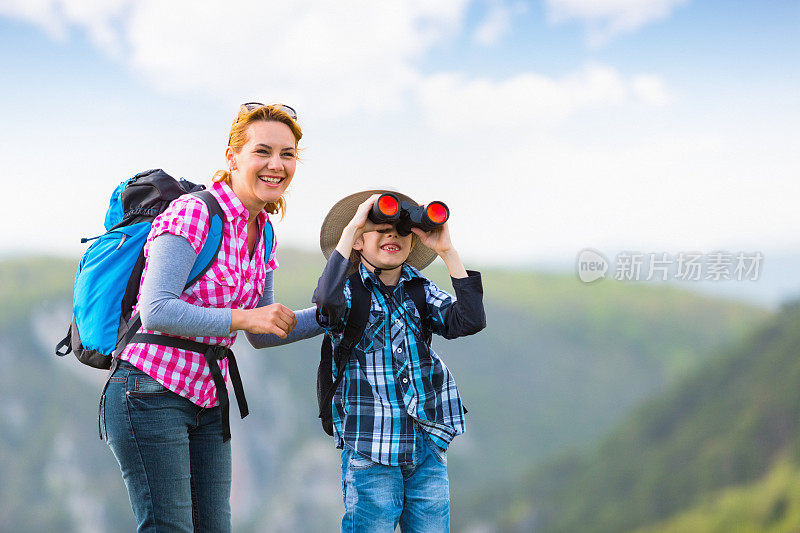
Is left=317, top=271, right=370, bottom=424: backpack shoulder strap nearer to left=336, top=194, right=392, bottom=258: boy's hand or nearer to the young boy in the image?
the young boy

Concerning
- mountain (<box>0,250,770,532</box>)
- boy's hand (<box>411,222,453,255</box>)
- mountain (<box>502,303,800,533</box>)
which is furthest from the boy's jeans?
mountain (<box>0,250,770,532</box>)

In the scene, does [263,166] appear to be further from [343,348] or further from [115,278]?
[343,348]

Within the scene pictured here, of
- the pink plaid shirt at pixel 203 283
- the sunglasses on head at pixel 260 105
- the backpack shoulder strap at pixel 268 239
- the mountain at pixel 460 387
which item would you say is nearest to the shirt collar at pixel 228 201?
the pink plaid shirt at pixel 203 283

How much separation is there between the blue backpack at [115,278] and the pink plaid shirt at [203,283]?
4 cm

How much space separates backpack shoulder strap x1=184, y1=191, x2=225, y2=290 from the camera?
97.8 inches

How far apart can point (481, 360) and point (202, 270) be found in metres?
59.6

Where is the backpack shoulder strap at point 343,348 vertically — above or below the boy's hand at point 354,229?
below

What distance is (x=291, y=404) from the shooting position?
6431 centimetres

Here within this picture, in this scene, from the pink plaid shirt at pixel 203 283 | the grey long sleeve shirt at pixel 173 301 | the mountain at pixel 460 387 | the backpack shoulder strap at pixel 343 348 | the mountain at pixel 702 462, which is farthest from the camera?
the mountain at pixel 460 387

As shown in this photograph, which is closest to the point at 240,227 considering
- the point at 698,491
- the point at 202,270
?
the point at 202,270

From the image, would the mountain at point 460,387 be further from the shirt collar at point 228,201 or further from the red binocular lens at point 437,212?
the shirt collar at point 228,201

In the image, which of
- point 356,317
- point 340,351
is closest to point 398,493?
point 340,351

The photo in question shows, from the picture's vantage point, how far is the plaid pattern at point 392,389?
9.05 ft

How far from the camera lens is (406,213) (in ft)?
9.55
